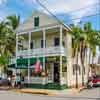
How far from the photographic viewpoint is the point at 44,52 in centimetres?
3012

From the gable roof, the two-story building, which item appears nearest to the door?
the two-story building

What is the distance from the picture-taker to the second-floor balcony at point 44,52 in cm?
2920

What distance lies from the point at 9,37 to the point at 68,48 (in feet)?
46.2

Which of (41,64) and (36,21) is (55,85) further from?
(36,21)

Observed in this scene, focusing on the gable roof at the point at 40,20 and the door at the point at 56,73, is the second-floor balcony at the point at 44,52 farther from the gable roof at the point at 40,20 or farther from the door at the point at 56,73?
the gable roof at the point at 40,20

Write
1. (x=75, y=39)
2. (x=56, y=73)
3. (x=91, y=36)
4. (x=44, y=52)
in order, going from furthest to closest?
(x=91, y=36), (x=56, y=73), (x=75, y=39), (x=44, y=52)

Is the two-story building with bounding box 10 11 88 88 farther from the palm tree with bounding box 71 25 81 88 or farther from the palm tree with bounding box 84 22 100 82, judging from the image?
the palm tree with bounding box 84 22 100 82

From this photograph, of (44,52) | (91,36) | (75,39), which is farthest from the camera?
(91,36)

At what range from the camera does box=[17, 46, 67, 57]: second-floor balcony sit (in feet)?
95.8

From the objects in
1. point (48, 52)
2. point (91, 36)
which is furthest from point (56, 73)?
point (91, 36)

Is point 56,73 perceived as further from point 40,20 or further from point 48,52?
point 40,20

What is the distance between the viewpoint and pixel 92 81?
31.1 m

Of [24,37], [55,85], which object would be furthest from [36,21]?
[55,85]

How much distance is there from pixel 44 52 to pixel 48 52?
50cm
